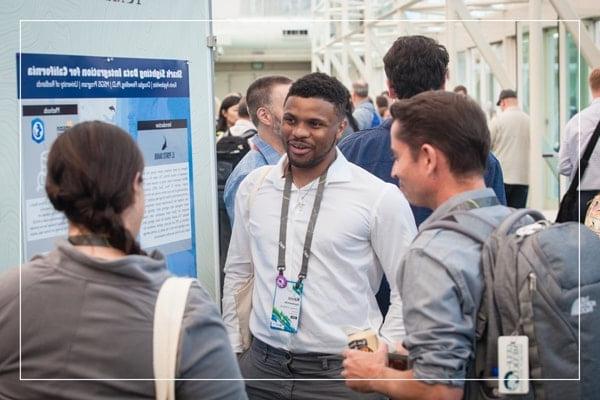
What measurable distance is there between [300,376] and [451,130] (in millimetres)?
943

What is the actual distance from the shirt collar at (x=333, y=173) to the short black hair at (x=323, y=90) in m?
0.15

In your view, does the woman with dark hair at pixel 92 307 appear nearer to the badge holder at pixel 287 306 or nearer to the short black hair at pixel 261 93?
the badge holder at pixel 287 306

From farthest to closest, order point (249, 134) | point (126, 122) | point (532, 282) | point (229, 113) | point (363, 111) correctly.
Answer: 1. point (363, 111)
2. point (229, 113)
3. point (249, 134)
4. point (126, 122)
5. point (532, 282)

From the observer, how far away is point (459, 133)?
1672mm

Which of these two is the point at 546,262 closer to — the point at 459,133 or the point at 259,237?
the point at 459,133

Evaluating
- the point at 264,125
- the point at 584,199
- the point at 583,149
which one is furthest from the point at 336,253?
the point at 583,149

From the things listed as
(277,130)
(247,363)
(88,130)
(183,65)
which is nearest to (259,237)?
(247,363)

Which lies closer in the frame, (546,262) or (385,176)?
(546,262)

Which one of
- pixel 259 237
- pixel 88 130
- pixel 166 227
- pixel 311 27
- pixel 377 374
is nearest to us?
pixel 88 130

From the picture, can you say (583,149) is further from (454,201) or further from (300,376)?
(454,201)

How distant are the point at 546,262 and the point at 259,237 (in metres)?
1.02

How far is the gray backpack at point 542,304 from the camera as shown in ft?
5.17

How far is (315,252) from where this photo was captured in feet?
7.57

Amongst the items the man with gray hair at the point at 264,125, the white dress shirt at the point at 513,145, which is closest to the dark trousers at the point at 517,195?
the white dress shirt at the point at 513,145
